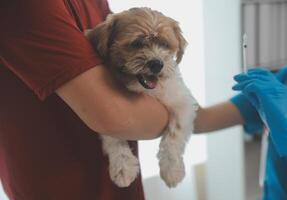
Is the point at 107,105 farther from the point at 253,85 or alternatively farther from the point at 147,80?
the point at 253,85

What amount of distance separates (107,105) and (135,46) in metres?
0.19

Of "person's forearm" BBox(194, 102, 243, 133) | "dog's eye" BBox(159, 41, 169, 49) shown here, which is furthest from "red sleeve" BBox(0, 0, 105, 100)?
"person's forearm" BBox(194, 102, 243, 133)

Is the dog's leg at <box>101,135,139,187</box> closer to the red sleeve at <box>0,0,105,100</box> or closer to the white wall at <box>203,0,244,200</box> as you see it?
the red sleeve at <box>0,0,105,100</box>

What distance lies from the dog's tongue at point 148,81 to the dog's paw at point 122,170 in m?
0.20

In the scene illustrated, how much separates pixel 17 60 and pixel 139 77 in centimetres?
27

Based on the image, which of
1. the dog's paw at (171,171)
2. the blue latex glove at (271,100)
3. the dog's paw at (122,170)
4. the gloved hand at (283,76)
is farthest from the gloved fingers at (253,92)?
the dog's paw at (122,170)

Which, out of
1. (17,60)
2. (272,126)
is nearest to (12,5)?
(17,60)

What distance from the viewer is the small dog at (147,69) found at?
859 mm

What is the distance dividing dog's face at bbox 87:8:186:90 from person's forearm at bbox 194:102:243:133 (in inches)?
12.6

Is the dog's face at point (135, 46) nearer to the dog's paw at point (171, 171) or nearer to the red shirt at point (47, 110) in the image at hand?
the red shirt at point (47, 110)

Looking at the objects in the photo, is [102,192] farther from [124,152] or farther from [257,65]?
[257,65]

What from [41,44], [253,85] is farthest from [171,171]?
[41,44]

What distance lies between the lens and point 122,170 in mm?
924

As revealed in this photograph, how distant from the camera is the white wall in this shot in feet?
6.50
